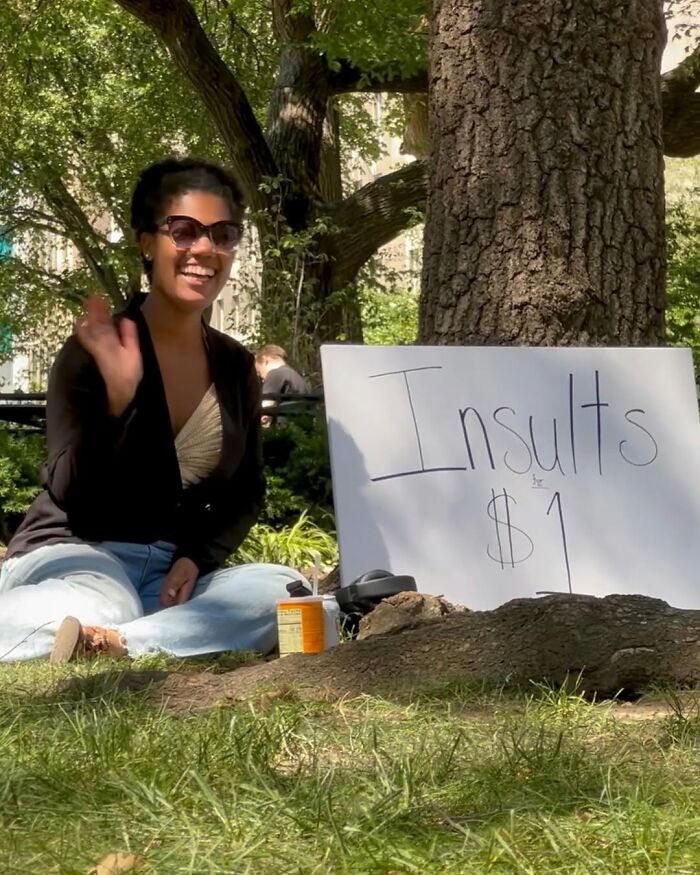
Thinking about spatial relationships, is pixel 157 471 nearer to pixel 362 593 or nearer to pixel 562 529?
pixel 362 593

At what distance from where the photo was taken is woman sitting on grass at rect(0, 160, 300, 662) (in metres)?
4.65

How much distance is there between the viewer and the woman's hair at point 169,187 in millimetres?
4934

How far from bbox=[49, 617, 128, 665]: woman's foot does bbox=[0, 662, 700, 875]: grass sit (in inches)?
36.8

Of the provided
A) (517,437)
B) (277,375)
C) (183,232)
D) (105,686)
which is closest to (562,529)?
(517,437)

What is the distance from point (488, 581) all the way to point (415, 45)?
36.9ft

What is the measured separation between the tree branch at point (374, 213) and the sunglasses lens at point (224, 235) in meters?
A: 11.5

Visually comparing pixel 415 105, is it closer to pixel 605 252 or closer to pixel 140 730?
pixel 605 252

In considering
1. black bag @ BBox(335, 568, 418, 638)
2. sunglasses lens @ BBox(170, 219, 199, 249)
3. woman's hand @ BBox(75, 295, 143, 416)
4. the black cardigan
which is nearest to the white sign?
black bag @ BBox(335, 568, 418, 638)

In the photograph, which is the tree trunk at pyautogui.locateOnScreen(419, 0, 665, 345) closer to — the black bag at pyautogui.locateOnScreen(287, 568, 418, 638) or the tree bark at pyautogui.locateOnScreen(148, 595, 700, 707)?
the black bag at pyautogui.locateOnScreen(287, 568, 418, 638)

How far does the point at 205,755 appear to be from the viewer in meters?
2.68

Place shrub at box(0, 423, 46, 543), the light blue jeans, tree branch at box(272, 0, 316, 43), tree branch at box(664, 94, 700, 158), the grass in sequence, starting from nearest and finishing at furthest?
the grass < the light blue jeans < shrub at box(0, 423, 46, 543) < tree branch at box(664, 94, 700, 158) < tree branch at box(272, 0, 316, 43)

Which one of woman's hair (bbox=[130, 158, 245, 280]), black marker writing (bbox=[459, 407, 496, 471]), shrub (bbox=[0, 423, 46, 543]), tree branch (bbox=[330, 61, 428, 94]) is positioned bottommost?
shrub (bbox=[0, 423, 46, 543])

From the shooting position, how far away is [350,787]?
2.53 metres

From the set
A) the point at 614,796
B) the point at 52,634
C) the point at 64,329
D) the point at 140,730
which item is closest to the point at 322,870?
the point at 614,796
